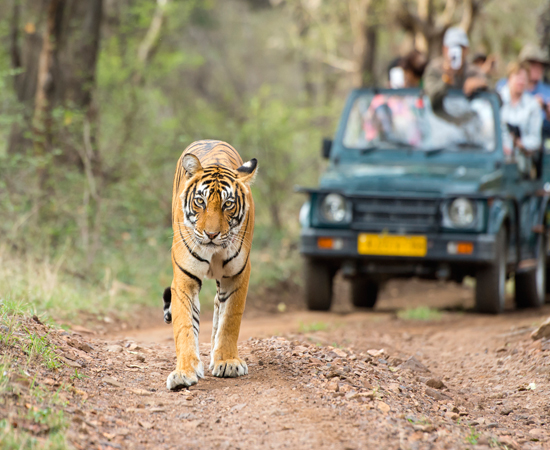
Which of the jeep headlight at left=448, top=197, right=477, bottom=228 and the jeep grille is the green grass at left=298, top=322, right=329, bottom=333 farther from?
the jeep headlight at left=448, top=197, right=477, bottom=228

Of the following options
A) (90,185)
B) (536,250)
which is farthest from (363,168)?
(90,185)

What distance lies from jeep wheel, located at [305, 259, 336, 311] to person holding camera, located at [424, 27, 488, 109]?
7.08ft

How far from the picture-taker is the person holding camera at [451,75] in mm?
8397

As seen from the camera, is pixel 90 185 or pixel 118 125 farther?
pixel 118 125

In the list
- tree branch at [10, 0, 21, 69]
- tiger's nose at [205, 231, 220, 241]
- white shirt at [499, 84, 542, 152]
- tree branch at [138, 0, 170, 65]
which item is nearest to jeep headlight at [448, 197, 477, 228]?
white shirt at [499, 84, 542, 152]

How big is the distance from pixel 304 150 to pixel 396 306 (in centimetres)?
497

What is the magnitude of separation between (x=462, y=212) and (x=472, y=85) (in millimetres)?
1820

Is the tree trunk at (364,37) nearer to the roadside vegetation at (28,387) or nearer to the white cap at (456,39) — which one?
the white cap at (456,39)

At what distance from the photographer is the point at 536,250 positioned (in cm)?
907

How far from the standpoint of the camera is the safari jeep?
740 centimetres

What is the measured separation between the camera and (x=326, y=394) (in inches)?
163

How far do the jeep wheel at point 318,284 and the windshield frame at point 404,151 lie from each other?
127cm

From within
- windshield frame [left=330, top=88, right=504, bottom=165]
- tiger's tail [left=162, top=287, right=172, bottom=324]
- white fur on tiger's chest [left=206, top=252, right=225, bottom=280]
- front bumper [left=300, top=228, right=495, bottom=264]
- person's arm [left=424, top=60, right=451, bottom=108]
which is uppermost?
person's arm [left=424, top=60, right=451, bottom=108]

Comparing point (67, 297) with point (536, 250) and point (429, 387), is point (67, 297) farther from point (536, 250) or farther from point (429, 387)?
point (536, 250)
